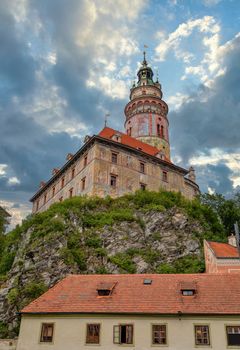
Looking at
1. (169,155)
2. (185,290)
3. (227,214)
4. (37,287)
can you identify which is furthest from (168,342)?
(169,155)

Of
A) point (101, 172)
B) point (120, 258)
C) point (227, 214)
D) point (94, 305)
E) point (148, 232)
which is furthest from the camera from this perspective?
point (227, 214)

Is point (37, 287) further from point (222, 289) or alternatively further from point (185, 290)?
point (222, 289)

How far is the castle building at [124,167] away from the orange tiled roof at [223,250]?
13.8 metres

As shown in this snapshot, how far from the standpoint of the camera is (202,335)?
19547 mm

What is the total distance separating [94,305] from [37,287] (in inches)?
292

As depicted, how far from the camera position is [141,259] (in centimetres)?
3159

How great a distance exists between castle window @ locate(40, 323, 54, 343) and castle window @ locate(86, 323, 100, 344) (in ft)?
7.35

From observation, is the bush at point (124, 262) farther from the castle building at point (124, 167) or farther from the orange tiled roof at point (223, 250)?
the castle building at point (124, 167)

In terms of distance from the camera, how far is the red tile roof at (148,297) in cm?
2028

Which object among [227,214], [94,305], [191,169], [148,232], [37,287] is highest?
[191,169]

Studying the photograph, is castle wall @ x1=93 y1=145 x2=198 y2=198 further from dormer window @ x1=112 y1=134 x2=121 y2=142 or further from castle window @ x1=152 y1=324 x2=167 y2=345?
castle window @ x1=152 y1=324 x2=167 y2=345

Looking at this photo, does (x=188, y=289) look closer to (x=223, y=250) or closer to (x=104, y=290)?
(x=104, y=290)

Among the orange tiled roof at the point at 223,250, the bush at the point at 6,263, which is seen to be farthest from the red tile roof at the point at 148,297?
the bush at the point at 6,263

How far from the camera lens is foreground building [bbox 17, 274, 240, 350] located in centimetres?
1956
